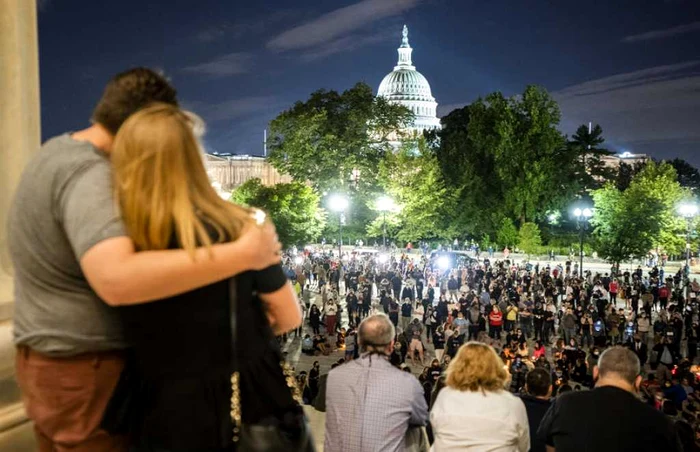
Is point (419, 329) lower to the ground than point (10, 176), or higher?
lower

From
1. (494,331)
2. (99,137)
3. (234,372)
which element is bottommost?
(494,331)

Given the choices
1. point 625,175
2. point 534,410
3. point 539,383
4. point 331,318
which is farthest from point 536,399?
point 625,175

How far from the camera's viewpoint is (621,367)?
11.5 feet

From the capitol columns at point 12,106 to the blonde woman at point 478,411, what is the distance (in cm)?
211

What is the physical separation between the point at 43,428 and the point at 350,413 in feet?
6.29

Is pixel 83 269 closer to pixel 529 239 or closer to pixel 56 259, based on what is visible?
pixel 56 259

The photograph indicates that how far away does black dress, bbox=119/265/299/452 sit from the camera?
1.68 meters

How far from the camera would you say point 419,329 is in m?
17.2

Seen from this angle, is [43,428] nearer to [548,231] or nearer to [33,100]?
[33,100]

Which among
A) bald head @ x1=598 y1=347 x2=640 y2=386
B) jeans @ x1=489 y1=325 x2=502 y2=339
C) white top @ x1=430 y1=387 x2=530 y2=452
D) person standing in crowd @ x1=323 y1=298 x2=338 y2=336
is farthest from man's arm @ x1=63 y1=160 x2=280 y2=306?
jeans @ x1=489 y1=325 x2=502 y2=339

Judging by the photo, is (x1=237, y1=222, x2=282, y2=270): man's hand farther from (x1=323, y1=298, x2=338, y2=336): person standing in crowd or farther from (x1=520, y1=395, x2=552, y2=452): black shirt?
(x1=323, y1=298, x2=338, y2=336): person standing in crowd

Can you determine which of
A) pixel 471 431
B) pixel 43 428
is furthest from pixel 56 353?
pixel 471 431

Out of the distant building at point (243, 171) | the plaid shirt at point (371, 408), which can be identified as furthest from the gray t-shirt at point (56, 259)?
the distant building at point (243, 171)

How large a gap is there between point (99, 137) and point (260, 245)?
552 millimetres
